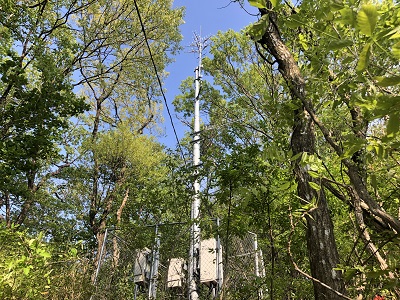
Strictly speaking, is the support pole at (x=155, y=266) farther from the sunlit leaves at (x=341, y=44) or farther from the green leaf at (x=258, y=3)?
the sunlit leaves at (x=341, y=44)

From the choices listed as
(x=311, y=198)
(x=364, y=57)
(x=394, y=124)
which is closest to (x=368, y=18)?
(x=364, y=57)

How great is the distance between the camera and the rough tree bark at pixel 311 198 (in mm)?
1472

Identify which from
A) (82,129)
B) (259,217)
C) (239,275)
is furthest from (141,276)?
(82,129)

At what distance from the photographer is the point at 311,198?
1652 millimetres

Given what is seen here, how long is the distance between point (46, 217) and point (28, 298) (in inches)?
434

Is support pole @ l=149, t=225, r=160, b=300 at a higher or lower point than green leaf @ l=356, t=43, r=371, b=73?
lower

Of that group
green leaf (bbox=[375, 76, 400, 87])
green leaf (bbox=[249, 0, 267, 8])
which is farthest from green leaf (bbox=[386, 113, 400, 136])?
green leaf (bbox=[249, 0, 267, 8])

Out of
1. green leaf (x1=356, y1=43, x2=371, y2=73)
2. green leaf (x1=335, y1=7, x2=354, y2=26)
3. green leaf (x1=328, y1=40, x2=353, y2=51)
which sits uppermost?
green leaf (x1=335, y1=7, x2=354, y2=26)

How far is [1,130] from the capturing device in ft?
16.7

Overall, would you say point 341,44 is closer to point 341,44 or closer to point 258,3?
Result: point 341,44

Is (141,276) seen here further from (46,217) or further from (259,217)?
(46,217)

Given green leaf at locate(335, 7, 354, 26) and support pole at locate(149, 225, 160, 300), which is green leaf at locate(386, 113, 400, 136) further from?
support pole at locate(149, 225, 160, 300)

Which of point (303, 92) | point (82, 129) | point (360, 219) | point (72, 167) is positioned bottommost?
point (360, 219)

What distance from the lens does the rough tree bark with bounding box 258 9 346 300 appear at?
1472mm
